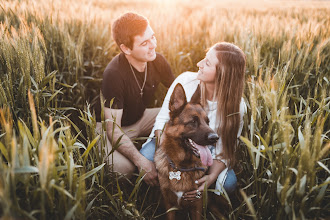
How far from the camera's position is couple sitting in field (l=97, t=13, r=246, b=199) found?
2324mm

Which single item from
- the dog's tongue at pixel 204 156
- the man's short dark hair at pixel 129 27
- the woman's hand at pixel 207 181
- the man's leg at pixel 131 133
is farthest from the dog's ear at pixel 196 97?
the man's short dark hair at pixel 129 27

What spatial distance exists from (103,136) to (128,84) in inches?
44.0

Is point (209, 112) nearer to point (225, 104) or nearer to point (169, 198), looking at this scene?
point (225, 104)

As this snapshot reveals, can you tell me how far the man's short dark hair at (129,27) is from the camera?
2.70m

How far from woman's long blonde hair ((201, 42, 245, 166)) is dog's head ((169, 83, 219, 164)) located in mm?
211

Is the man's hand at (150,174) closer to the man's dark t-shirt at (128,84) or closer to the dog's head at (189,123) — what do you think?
the dog's head at (189,123)

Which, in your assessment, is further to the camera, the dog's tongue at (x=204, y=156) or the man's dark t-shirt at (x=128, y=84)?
the man's dark t-shirt at (x=128, y=84)

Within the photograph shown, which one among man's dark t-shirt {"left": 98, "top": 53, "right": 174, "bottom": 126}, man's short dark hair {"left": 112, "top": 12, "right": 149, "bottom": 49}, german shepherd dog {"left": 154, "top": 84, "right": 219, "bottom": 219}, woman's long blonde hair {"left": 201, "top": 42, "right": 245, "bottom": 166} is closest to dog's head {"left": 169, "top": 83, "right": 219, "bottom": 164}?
german shepherd dog {"left": 154, "top": 84, "right": 219, "bottom": 219}

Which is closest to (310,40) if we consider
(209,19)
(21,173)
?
(209,19)

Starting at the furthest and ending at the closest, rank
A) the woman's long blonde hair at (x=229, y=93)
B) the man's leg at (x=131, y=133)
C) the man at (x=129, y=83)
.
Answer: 1. the man's leg at (x=131, y=133)
2. the man at (x=129, y=83)
3. the woman's long blonde hair at (x=229, y=93)

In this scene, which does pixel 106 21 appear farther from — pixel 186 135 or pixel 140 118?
pixel 186 135

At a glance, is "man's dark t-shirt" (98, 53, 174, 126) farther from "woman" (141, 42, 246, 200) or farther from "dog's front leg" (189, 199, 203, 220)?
"dog's front leg" (189, 199, 203, 220)

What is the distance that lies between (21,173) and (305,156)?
61.3 inches

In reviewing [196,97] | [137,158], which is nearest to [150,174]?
[137,158]
